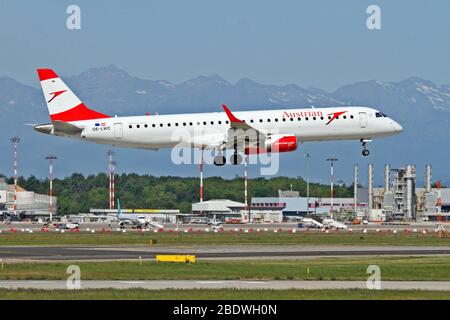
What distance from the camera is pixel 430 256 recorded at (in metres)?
81.5

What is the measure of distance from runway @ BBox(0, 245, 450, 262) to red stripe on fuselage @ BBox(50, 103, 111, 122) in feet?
37.0

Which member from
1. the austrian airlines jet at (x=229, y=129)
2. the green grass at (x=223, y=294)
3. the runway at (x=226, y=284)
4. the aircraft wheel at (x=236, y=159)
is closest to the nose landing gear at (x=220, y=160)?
the austrian airlines jet at (x=229, y=129)

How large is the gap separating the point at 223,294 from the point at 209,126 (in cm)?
4356

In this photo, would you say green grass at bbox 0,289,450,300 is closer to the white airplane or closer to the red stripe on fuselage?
the red stripe on fuselage

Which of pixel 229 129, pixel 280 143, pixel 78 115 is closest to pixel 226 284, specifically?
pixel 280 143

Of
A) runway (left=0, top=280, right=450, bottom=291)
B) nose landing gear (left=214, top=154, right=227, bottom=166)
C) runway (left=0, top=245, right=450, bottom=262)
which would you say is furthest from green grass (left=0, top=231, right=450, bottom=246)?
runway (left=0, top=280, right=450, bottom=291)

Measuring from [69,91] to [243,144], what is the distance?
16.9 metres

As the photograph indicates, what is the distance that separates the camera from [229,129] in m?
93.2

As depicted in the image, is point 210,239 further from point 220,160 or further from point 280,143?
point 280,143

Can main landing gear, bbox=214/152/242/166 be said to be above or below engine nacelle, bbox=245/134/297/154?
below

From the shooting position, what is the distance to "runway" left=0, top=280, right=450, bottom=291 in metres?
54.2

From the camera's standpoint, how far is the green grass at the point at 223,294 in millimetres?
48969

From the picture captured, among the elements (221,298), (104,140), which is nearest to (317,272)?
(221,298)
